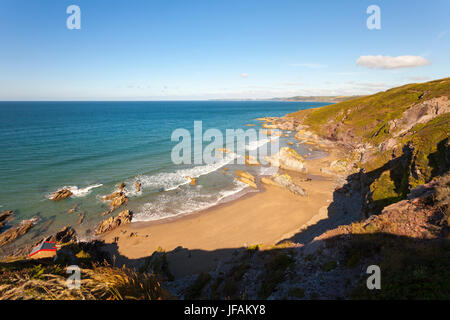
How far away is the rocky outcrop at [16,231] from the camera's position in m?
19.1

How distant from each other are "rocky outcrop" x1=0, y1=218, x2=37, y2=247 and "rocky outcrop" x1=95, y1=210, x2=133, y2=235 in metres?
6.84

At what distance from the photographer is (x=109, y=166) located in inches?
1503

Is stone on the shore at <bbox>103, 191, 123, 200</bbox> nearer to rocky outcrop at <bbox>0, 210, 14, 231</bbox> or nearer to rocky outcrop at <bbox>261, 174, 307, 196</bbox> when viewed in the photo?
rocky outcrop at <bbox>0, 210, 14, 231</bbox>

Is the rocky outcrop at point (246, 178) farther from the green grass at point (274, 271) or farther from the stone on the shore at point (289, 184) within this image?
the green grass at point (274, 271)

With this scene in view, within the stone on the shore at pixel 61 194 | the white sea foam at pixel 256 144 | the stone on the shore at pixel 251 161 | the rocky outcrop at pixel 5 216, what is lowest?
the rocky outcrop at pixel 5 216

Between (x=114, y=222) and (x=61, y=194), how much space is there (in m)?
10.9

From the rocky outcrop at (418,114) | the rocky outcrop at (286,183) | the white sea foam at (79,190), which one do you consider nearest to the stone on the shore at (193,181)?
the rocky outcrop at (286,183)

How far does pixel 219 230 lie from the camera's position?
2091 centimetres

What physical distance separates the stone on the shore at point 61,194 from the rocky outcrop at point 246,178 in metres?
24.7

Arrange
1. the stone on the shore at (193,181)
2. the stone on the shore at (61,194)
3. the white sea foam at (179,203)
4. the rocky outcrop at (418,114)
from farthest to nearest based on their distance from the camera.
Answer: the stone on the shore at (193,181)
the rocky outcrop at (418,114)
the stone on the shore at (61,194)
the white sea foam at (179,203)

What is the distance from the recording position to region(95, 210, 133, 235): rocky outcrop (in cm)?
2104

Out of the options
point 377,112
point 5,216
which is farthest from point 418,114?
point 5,216

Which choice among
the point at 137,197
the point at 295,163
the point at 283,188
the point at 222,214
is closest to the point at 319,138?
the point at 295,163
